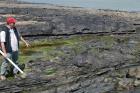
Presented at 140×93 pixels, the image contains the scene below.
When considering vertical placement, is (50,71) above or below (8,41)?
below

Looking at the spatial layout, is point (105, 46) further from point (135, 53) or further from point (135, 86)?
point (135, 86)

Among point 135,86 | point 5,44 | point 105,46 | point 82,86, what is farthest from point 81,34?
point 5,44

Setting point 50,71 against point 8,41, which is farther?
point 50,71

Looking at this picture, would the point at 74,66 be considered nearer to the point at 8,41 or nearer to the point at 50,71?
the point at 50,71

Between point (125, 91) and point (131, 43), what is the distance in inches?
524

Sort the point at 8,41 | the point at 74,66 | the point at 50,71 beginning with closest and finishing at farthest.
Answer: the point at 8,41, the point at 50,71, the point at 74,66

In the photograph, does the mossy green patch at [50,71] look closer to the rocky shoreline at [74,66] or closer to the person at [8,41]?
the rocky shoreline at [74,66]

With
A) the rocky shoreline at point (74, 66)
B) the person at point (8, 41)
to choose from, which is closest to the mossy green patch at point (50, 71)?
the rocky shoreline at point (74, 66)

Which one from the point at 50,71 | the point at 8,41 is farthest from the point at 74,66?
the point at 8,41

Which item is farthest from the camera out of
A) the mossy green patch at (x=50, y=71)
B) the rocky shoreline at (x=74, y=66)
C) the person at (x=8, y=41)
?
the mossy green patch at (x=50, y=71)

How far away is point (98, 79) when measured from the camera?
26797 mm

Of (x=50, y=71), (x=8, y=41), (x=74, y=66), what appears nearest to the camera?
(x=8, y=41)

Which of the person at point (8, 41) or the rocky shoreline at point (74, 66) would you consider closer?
the person at point (8, 41)

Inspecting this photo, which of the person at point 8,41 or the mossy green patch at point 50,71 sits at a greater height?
the person at point 8,41
